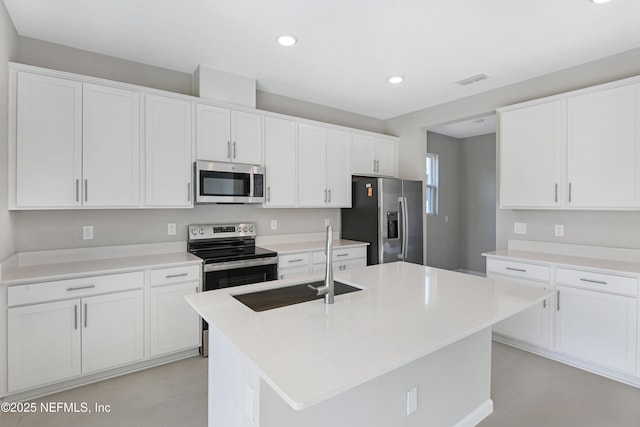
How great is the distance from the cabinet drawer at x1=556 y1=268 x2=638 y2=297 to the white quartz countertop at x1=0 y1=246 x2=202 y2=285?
10.5ft

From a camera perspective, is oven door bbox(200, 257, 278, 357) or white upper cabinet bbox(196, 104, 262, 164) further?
white upper cabinet bbox(196, 104, 262, 164)

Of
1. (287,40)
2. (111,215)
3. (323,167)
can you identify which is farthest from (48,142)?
(323,167)

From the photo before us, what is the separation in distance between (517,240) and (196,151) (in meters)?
3.53

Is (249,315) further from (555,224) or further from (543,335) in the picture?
(555,224)

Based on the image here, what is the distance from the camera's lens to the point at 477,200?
6.27 meters

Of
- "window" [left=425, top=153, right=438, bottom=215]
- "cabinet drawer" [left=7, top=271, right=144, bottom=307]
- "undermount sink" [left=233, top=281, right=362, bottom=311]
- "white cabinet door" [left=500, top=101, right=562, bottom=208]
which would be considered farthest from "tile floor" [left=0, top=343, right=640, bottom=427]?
"window" [left=425, top=153, right=438, bottom=215]

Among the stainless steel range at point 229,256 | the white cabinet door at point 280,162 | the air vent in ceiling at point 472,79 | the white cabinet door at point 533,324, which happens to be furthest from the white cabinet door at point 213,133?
the white cabinet door at point 533,324

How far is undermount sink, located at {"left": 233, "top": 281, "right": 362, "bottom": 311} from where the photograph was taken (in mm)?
1654

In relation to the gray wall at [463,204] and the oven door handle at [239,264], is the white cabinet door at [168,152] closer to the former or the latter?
the oven door handle at [239,264]

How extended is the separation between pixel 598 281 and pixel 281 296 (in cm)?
263

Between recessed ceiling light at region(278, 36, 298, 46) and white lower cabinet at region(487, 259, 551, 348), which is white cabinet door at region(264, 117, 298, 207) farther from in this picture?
white lower cabinet at region(487, 259, 551, 348)

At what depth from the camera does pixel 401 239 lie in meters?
4.14

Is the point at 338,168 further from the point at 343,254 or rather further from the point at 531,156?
the point at 531,156

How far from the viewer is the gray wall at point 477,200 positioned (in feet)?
19.7
